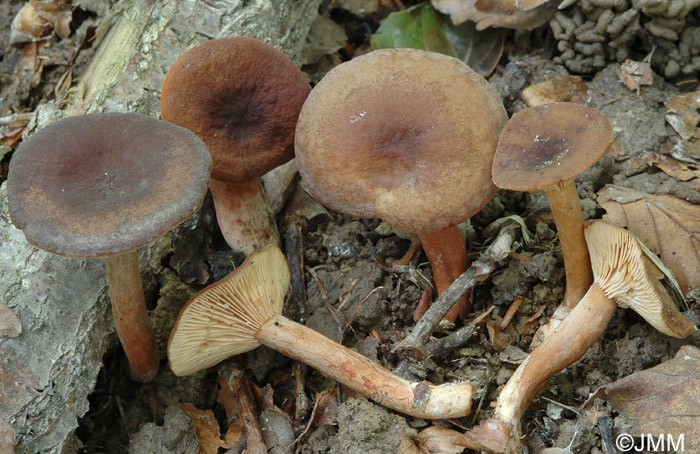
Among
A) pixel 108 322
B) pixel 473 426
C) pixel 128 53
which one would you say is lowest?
pixel 473 426

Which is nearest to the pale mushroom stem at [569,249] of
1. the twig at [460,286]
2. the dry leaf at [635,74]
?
the twig at [460,286]

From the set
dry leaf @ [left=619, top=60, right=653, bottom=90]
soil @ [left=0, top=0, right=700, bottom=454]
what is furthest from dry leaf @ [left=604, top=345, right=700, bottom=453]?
dry leaf @ [left=619, top=60, right=653, bottom=90]

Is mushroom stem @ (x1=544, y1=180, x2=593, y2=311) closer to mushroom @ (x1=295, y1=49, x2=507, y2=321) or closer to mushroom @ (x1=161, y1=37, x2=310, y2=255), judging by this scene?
mushroom @ (x1=295, y1=49, x2=507, y2=321)

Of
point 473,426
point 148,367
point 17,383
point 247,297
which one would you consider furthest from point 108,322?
point 473,426

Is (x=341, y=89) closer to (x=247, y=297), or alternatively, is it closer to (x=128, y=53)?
(x=247, y=297)

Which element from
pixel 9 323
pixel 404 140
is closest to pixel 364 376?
pixel 404 140

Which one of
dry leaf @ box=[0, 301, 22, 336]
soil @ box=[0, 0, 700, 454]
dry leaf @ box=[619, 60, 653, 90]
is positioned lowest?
soil @ box=[0, 0, 700, 454]

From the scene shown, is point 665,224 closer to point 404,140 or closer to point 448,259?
point 448,259

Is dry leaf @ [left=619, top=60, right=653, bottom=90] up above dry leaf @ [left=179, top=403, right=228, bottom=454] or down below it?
above
